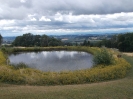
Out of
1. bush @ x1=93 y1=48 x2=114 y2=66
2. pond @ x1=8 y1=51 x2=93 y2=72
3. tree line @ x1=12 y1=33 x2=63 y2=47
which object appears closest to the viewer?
bush @ x1=93 y1=48 x2=114 y2=66

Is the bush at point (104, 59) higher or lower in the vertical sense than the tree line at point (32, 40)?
lower

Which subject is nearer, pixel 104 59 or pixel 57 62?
pixel 104 59

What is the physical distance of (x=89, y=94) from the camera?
8.13 meters

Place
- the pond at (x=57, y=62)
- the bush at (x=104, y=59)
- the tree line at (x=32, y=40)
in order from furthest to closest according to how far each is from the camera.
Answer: the tree line at (x=32, y=40)
the pond at (x=57, y=62)
the bush at (x=104, y=59)

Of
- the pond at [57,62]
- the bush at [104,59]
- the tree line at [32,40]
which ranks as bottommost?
the pond at [57,62]

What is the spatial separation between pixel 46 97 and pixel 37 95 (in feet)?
1.46

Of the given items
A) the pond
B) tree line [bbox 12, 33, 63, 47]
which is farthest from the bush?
tree line [bbox 12, 33, 63, 47]

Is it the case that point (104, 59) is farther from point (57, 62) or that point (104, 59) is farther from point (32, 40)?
point (32, 40)

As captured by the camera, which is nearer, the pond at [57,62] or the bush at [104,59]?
the bush at [104,59]

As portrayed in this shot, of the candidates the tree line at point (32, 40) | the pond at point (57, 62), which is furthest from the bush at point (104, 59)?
the tree line at point (32, 40)

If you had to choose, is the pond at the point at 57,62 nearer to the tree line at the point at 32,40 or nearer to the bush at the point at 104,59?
the bush at the point at 104,59

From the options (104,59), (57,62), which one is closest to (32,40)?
(57,62)

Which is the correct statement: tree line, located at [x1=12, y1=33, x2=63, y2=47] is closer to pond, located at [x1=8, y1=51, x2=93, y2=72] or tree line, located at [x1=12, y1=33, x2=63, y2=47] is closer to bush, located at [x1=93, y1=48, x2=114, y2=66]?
pond, located at [x1=8, y1=51, x2=93, y2=72]

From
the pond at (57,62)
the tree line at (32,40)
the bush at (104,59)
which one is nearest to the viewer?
the bush at (104,59)
